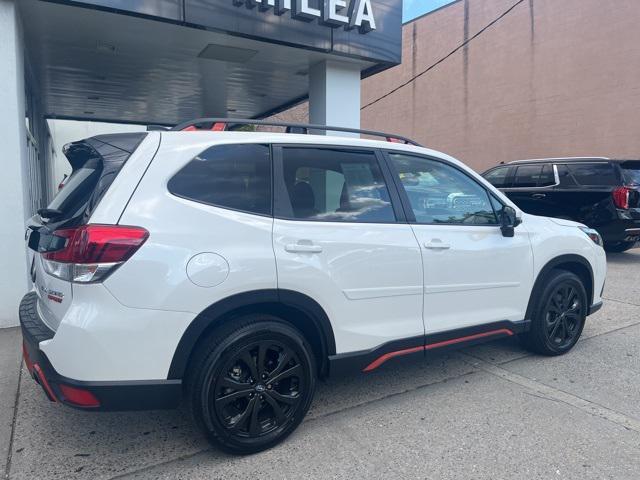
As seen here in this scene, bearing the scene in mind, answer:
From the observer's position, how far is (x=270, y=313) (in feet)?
9.71

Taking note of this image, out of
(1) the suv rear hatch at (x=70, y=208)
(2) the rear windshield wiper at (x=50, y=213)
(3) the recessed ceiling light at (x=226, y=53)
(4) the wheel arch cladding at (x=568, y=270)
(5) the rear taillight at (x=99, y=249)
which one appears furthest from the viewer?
A: (3) the recessed ceiling light at (x=226, y=53)

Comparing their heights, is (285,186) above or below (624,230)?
above

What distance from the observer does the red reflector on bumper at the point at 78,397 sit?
2.48 meters

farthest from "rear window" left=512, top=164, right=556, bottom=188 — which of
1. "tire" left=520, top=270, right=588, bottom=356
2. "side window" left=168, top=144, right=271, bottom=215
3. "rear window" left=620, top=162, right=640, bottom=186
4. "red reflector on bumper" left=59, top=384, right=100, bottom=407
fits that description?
"red reflector on bumper" left=59, top=384, right=100, bottom=407

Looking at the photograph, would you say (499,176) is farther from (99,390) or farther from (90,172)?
(99,390)

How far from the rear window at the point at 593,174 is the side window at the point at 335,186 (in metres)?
7.52

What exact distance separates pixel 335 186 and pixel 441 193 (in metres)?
0.91

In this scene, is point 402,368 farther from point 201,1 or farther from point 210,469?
point 201,1

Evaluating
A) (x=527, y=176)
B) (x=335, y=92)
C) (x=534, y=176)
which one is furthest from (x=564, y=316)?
(x=527, y=176)

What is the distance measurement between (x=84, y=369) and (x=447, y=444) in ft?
6.72

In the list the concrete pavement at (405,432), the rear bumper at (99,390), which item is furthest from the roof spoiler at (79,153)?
the concrete pavement at (405,432)

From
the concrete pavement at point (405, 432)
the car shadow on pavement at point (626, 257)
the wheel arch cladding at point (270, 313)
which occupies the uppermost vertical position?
the wheel arch cladding at point (270, 313)

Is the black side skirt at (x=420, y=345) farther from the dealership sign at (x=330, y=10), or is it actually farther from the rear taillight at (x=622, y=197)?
the rear taillight at (x=622, y=197)

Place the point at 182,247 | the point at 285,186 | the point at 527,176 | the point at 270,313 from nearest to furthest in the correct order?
1. the point at 182,247
2. the point at 270,313
3. the point at 285,186
4. the point at 527,176
